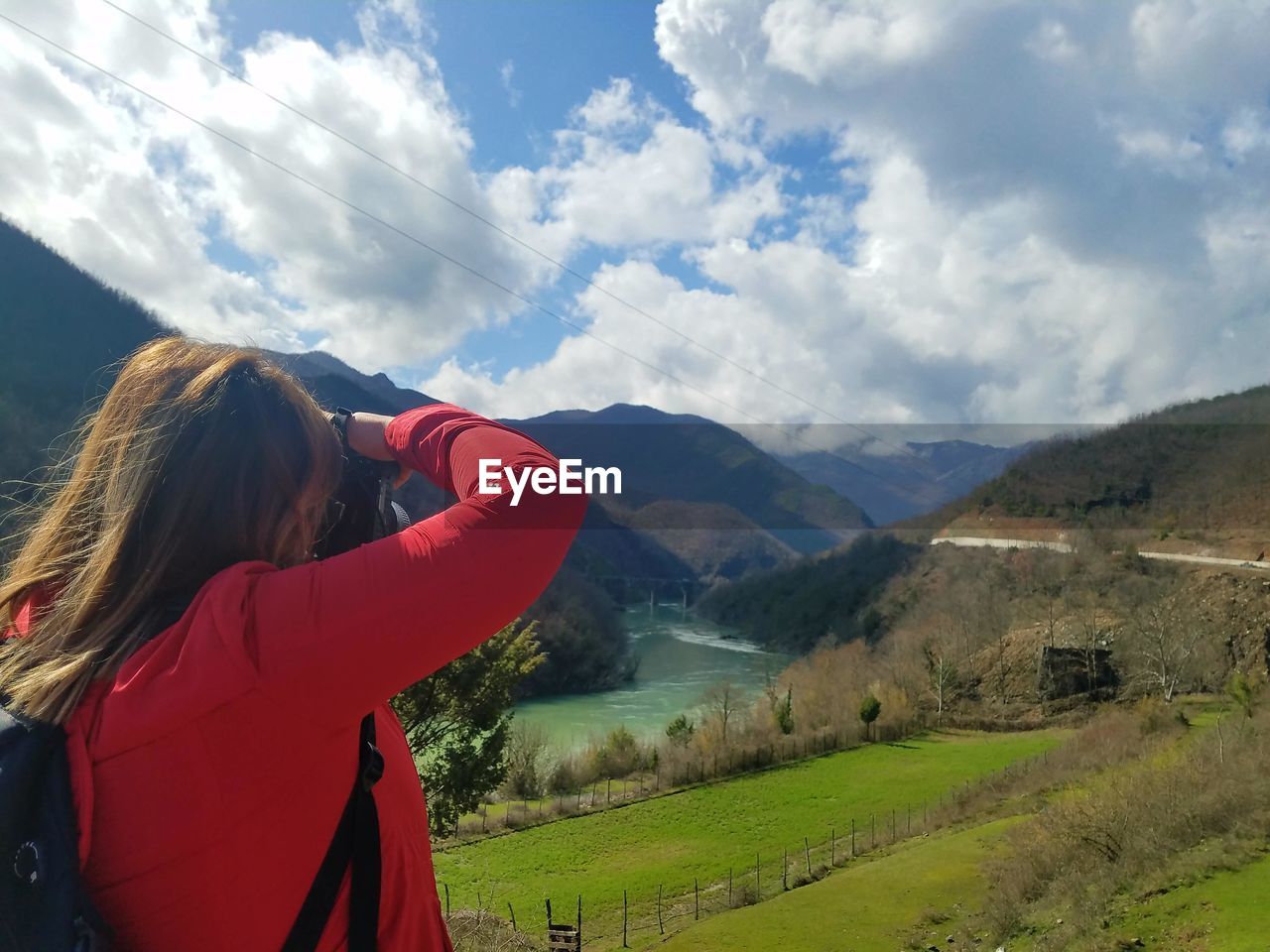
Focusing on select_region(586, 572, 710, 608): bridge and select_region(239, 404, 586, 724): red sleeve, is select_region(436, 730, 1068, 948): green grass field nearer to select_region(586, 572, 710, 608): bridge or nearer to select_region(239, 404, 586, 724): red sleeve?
select_region(239, 404, 586, 724): red sleeve

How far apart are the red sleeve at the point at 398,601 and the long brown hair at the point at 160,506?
0.11 meters

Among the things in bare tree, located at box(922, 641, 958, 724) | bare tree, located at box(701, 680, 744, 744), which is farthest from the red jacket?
bare tree, located at box(922, 641, 958, 724)

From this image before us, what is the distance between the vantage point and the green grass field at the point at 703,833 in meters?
17.2

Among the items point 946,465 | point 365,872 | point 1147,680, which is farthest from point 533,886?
point 946,465

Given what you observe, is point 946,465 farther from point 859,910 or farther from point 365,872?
point 365,872

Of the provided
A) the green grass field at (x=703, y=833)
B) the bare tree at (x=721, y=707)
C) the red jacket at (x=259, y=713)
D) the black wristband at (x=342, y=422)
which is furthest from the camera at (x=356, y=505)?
the bare tree at (x=721, y=707)

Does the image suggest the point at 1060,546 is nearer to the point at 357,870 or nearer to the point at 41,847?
the point at 357,870

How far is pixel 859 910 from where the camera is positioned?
12750mm

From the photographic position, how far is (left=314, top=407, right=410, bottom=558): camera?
0.86m

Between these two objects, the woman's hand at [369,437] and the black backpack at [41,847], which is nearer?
the black backpack at [41,847]

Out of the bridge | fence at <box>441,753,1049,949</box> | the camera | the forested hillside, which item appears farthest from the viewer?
the bridge

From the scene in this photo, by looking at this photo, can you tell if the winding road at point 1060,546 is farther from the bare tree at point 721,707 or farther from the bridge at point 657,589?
the bare tree at point 721,707

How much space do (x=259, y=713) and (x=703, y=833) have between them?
2327 centimetres

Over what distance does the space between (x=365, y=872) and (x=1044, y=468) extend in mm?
68346
